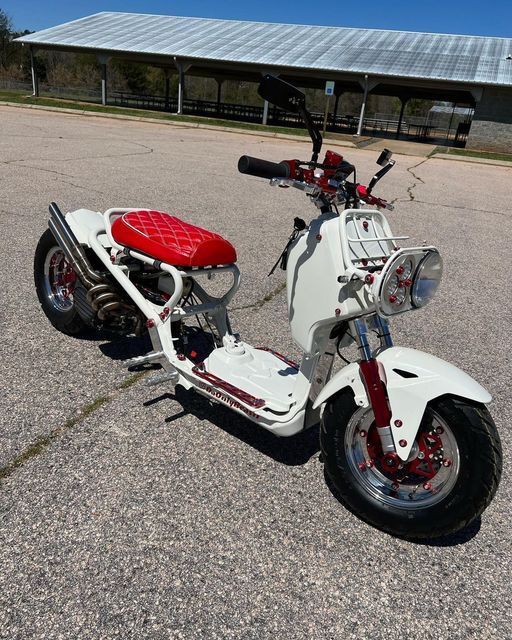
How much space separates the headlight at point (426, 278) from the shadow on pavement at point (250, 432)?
1085 mm

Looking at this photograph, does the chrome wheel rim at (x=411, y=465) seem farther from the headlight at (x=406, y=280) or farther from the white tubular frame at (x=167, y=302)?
the white tubular frame at (x=167, y=302)

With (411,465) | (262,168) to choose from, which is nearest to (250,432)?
(411,465)

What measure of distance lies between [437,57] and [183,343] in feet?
101

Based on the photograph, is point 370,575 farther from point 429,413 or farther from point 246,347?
point 246,347

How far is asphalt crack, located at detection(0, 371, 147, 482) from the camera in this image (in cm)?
260

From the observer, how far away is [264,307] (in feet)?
16.0

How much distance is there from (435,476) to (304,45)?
33.7 meters

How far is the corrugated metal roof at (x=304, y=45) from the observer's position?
88.3ft

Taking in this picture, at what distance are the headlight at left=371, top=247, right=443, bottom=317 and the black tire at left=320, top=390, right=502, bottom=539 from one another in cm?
44

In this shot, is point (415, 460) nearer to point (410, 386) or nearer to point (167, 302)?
point (410, 386)

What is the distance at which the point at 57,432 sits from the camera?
287cm

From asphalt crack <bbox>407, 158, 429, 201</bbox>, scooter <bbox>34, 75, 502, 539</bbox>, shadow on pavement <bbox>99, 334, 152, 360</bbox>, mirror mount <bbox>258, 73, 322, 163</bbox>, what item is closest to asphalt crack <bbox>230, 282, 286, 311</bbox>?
shadow on pavement <bbox>99, 334, 152, 360</bbox>

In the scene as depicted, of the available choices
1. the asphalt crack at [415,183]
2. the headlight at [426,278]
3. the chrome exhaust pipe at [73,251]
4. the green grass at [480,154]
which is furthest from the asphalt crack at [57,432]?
the green grass at [480,154]

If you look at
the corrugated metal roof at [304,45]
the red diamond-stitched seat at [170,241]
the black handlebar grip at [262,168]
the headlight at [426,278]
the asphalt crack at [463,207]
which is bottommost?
the asphalt crack at [463,207]
